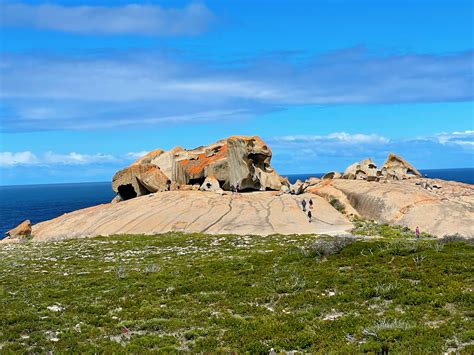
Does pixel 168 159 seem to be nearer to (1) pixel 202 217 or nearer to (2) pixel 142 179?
(2) pixel 142 179

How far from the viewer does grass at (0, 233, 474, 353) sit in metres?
17.5

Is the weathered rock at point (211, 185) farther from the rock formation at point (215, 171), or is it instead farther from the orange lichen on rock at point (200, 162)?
the orange lichen on rock at point (200, 162)

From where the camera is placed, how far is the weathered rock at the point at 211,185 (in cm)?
7294

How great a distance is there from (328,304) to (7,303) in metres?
15.7

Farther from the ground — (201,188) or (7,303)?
(201,188)

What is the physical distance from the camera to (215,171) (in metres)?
76.8

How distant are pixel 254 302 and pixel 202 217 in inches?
1482

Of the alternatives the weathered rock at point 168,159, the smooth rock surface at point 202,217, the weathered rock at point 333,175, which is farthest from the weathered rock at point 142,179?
the weathered rock at point 333,175

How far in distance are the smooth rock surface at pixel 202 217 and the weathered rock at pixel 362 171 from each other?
19.8 metres

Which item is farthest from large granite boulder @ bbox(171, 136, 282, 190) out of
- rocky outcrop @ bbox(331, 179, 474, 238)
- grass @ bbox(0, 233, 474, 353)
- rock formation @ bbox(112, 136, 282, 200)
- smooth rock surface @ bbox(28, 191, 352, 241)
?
grass @ bbox(0, 233, 474, 353)

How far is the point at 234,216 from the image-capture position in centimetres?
5969

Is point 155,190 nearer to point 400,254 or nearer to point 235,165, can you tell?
point 235,165

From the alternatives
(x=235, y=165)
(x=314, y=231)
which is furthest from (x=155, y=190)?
(x=314, y=231)

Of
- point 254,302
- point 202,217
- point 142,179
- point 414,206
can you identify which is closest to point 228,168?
point 142,179
